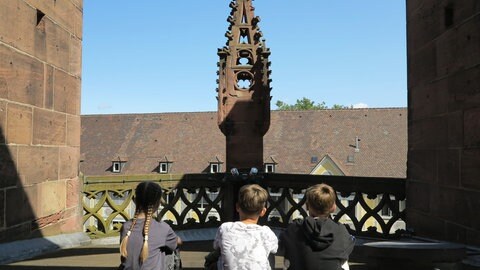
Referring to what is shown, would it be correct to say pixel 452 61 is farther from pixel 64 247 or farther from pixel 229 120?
pixel 64 247

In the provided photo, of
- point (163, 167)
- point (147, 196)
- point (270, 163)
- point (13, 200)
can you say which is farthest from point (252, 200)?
point (163, 167)

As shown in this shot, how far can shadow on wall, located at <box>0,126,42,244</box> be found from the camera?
4613 mm

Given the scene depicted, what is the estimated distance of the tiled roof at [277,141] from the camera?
3400 centimetres

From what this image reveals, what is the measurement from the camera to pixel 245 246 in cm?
262

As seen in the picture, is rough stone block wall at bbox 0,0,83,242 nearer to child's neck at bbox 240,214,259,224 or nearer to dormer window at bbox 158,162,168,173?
child's neck at bbox 240,214,259,224

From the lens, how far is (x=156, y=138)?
37125 mm

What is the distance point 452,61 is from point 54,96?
431 cm

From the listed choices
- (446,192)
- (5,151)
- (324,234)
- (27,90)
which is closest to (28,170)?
(5,151)

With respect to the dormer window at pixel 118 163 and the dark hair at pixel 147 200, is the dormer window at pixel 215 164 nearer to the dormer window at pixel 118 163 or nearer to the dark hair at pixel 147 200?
the dormer window at pixel 118 163

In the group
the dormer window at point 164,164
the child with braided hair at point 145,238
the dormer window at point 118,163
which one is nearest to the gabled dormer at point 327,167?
the dormer window at point 164,164

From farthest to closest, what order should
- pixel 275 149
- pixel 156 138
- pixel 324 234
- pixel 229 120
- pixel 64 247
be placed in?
pixel 156 138, pixel 275 149, pixel 229 120, pixel 64 247, pixel 324 234

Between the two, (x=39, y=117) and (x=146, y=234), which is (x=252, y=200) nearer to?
(x=146, y=234)

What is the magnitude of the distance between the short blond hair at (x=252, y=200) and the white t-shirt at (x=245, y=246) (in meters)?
0.08

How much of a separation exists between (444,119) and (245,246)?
305 cm
